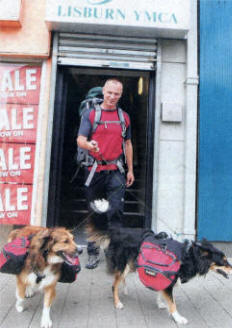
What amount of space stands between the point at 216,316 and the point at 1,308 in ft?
7.44

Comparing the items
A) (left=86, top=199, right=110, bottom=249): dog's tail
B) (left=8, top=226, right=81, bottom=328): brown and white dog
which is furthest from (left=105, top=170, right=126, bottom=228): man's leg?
(left=8, top=226, right=81, bottom=328): brown and white dog

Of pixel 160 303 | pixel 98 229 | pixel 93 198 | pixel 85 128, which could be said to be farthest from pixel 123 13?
pixel 160 303

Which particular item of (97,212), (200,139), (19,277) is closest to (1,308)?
(19,277)

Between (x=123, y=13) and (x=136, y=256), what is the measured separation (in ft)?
12.6

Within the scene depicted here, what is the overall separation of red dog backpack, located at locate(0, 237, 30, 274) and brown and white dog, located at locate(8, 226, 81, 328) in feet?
0.16

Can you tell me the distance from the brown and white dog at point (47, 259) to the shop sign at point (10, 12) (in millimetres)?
3794

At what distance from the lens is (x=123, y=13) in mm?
4855

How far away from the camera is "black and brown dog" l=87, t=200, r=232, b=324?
9.54 feet

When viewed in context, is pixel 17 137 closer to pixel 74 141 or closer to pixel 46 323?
pixel 74 141

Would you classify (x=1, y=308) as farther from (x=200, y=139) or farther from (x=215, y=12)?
(x=215, y=12)

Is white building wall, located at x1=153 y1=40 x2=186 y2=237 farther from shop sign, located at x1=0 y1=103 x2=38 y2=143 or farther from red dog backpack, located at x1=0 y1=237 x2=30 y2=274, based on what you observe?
red dog backpack, located at x1=0 y1=237 x2=30 y2=274

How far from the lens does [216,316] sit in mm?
3086

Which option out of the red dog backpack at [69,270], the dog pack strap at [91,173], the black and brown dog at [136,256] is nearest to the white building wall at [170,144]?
the dog pack strap at [91,173]

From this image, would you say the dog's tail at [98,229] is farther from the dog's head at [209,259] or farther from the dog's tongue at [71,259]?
the dog's head at [209,259]
